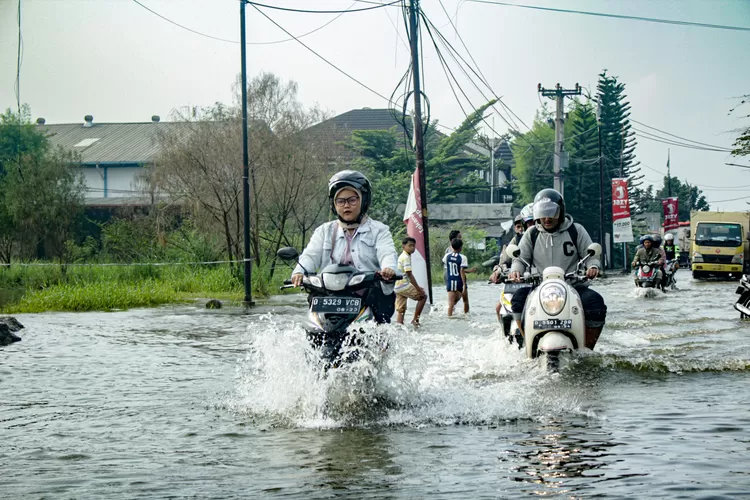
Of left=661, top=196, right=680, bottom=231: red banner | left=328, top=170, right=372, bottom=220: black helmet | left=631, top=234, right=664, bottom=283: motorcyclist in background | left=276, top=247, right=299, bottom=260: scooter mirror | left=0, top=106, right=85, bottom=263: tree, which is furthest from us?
left=661, top=196, right=680, bottom=231: red banner

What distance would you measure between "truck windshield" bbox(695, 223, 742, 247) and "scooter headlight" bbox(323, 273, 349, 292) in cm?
3557

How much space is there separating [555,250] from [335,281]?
3.64 meters

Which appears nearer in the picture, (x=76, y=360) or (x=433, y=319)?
(x=76, y=360)

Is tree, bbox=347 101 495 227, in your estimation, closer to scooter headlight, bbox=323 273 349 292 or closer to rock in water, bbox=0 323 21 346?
rock in water, bbox=0 323 21 346

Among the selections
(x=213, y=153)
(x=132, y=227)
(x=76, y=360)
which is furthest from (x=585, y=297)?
(x=132, y=227)

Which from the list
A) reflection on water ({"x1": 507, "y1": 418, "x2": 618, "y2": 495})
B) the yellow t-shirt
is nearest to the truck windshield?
the yellow t-shirt

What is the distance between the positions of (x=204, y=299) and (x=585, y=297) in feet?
49.1

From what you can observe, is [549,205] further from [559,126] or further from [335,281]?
[559,126]

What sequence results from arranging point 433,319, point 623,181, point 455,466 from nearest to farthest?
point 455,466, point 433,319, point 623,181

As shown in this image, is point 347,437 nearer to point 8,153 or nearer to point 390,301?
point 390,301

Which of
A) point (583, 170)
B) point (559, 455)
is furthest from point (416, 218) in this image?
point (583, 170)

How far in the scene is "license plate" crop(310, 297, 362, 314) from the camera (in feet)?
21.4

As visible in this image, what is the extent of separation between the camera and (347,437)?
618 centimetres

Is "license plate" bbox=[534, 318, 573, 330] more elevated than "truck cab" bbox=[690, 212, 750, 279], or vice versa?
"truck cab" bbox=[690, 212, 750, 279]
